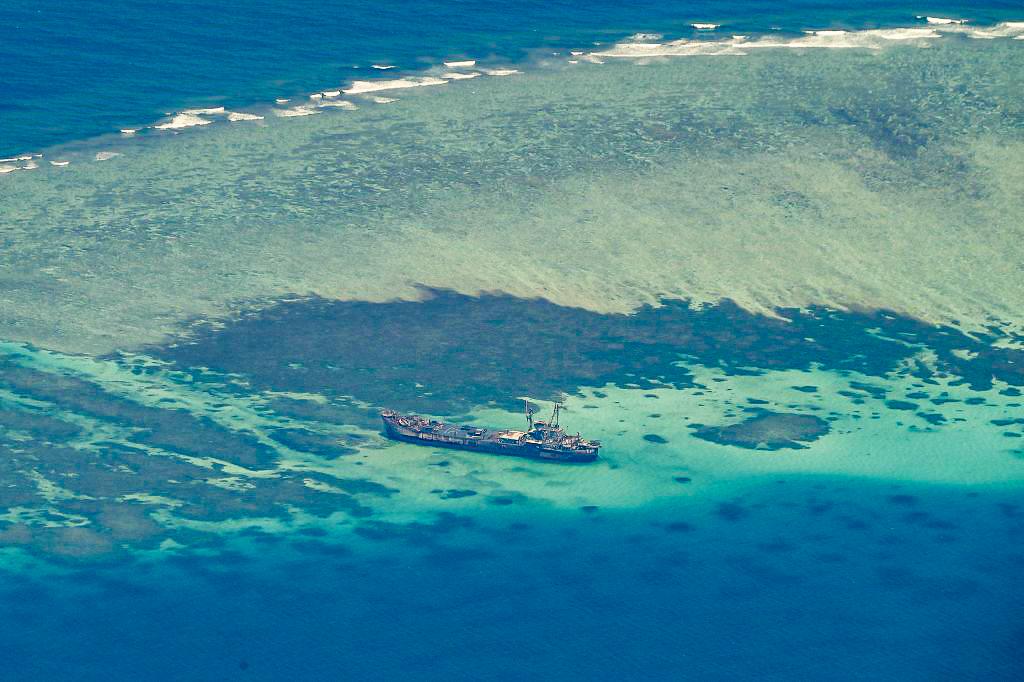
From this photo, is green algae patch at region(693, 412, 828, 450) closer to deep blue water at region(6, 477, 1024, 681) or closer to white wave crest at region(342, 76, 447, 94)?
deep blue water at region(6, 477, 1024, 681)

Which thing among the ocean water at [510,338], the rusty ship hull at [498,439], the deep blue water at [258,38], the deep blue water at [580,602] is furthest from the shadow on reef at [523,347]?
the deep blue water at [258,38]

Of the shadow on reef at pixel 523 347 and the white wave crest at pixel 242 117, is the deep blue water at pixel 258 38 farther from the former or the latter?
the shadow on reef at pixel 523 347

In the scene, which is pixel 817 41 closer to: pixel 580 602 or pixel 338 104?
pixel 338 104

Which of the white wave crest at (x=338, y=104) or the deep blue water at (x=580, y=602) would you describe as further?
the white wave crest at (x=338, y=104)

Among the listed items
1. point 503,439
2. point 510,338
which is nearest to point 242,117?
point 510,338

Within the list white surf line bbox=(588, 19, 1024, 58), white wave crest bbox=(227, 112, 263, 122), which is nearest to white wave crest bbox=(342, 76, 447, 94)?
white wave crest bbox=(227, 112, 263, 122)
